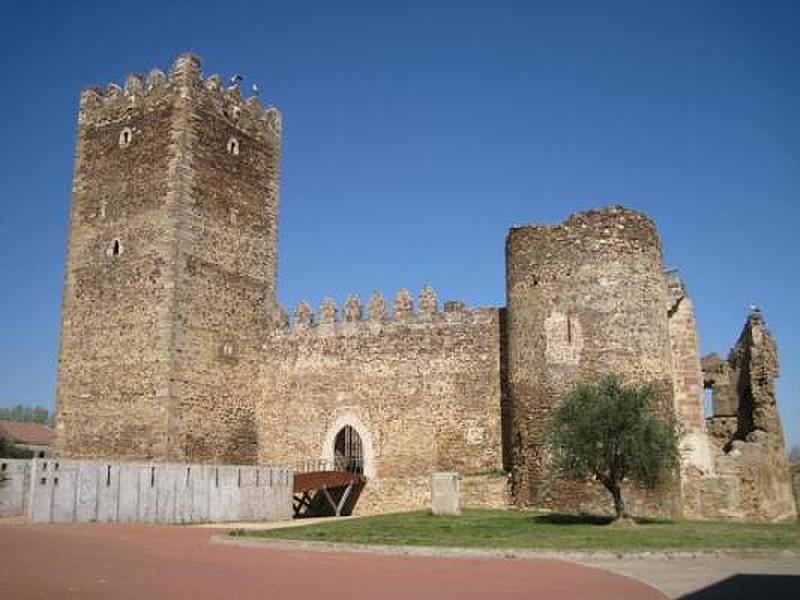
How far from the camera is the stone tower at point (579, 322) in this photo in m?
19.3

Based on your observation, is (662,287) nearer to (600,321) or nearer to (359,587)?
(600,321)

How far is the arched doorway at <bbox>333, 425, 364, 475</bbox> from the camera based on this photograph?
2369 centimetres

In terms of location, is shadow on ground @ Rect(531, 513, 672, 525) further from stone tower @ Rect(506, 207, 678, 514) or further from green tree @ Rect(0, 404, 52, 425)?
green tree @ Rect(0, 404, 52, 425)

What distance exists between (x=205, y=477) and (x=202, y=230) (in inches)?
292

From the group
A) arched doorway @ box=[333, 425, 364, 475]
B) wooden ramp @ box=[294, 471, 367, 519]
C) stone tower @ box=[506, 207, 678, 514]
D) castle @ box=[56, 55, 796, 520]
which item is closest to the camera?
stone tower @ box=[506, 207, 678, 514]

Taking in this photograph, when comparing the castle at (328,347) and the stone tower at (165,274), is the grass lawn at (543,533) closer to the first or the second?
the castle at (328,347)

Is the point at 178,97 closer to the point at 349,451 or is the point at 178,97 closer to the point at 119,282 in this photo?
the point at 119,282

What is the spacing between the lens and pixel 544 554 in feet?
39.2

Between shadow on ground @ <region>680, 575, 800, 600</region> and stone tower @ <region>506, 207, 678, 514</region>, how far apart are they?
901 centimetres

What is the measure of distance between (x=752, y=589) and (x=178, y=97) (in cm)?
2017

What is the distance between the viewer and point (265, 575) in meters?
9.75

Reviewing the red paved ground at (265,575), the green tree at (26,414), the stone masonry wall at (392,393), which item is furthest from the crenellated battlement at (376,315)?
the green tree at (26,414)

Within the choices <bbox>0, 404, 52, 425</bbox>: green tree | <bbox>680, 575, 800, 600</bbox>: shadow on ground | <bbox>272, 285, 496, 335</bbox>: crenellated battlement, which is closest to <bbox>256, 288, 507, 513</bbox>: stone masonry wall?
<bbox>272, 285, 496, 335</bbox>: crenellated battlement

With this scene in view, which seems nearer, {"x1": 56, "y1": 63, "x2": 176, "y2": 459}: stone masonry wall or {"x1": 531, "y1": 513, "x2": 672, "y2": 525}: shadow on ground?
{"x1": 531, "y1": 513, "x2": 672, "y2": 525}: shadow on ground
